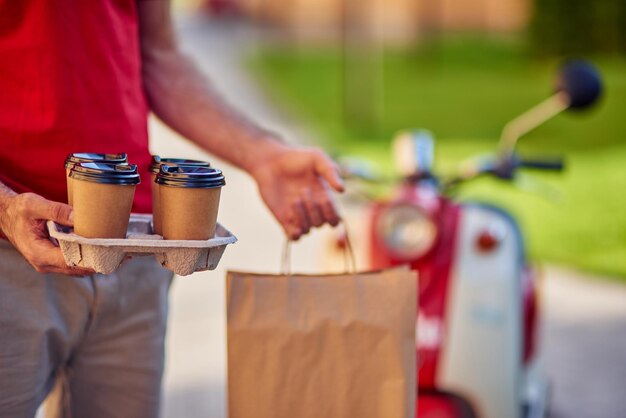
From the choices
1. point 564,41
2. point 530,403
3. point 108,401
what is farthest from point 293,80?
point 108,401

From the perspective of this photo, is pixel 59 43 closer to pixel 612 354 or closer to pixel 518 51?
pixel 612 354

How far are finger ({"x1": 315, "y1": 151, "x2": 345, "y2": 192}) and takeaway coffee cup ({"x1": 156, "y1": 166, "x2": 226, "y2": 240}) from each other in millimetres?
494

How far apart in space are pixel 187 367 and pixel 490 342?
6.23 ft

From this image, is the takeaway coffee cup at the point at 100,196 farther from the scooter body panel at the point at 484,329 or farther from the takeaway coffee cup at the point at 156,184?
the scooter body panel at the point at 484,329

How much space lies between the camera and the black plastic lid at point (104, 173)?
1.87 m

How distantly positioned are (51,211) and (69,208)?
3cm

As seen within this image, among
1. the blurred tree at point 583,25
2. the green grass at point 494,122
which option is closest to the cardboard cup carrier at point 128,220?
the green grass at point 494,122

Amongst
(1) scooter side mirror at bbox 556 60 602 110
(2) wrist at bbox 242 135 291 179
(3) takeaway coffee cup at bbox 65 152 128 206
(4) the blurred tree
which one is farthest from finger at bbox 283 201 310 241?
(4) the blurred tree

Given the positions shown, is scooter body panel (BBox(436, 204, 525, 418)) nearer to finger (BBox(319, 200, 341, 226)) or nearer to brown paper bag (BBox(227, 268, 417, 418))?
finger (BBox(319, 200, 341, 226))

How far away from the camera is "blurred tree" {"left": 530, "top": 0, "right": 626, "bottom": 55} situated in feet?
65.3

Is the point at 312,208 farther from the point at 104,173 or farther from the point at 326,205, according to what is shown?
the point at 104,173

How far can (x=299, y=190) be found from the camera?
2471mm

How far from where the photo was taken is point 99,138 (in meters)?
2.13

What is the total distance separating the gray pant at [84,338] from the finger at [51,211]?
0.66 feet
